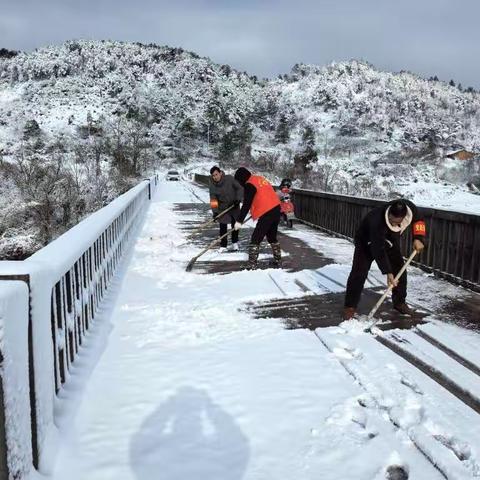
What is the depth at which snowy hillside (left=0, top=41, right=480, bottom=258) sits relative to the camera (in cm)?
3519

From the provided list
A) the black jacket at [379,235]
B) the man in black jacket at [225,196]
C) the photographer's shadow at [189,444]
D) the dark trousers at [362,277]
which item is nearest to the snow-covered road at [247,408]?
the photographer's shadow at [189,444]

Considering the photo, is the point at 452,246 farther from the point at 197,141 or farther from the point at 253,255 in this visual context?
the point at 197,141

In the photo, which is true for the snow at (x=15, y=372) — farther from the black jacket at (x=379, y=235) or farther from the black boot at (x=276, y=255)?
the black boot at (x=276, y=255)

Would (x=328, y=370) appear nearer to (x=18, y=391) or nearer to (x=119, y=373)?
(x=119, y=373)

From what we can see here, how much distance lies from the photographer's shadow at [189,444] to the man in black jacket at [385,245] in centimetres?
258

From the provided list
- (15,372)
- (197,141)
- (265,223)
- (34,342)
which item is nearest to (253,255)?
(265,223)

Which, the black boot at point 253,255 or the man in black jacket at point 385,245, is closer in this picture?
the man in black jacket at point 385,245

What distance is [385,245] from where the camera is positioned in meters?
5.70

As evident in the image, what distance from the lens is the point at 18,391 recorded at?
91.0 inches

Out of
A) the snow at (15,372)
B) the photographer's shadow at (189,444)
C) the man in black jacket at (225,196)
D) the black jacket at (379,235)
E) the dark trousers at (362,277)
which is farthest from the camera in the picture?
the man in black jacket at (225,196)

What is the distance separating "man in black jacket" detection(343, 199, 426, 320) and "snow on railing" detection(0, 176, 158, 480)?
291 centimetres

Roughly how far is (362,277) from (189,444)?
316 cm

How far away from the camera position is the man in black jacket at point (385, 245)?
536 cm

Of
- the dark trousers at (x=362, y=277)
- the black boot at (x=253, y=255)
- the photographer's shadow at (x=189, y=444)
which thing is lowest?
the photographer's shadow at (x=189, y=444)
